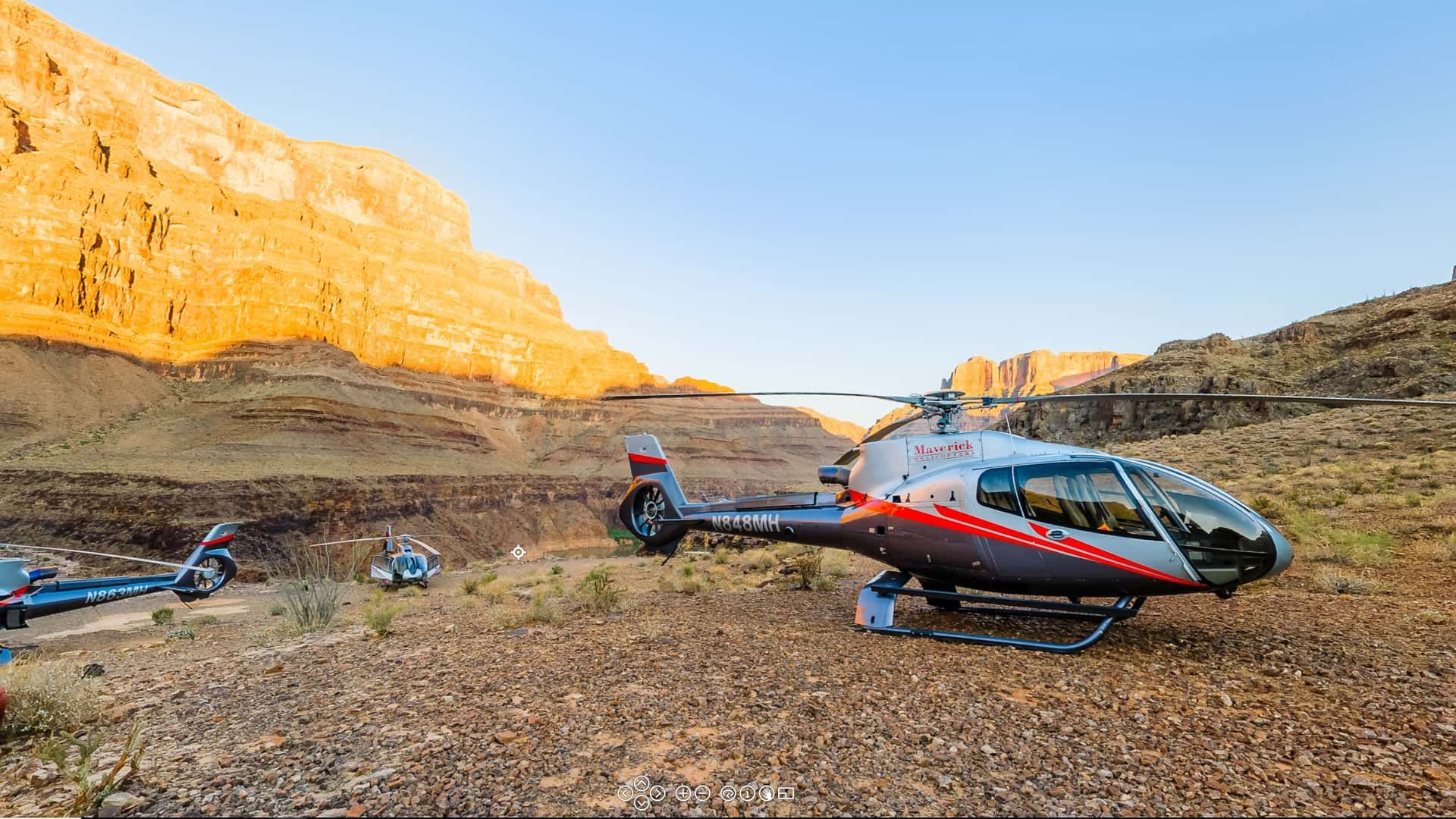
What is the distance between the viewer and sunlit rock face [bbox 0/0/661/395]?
62.5m

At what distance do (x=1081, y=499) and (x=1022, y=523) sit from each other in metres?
0.70

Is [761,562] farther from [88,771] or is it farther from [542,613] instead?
[88,771]

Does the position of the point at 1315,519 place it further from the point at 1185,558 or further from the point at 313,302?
the point at 313,302

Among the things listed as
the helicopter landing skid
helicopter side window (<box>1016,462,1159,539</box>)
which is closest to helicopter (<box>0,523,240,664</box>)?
the helicopter landing skid

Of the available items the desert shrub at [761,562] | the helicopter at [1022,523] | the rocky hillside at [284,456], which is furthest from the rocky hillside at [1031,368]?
the helicopter at [1022,523]

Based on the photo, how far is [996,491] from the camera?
23.6 ft

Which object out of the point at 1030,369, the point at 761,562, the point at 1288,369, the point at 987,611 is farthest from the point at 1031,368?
the point at 987,611

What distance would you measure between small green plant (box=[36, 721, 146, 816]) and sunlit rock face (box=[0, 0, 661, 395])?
82835mm

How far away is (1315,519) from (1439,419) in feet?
43.0

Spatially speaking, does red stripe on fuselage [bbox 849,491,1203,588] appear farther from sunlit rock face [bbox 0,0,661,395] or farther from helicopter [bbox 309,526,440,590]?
sunlit rock face [bbox 0,0,661,395]

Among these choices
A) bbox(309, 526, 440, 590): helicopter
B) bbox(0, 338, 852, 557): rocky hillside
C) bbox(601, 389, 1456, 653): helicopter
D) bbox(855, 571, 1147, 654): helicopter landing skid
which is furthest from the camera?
bbox(0, 338, 852, 557): rocky hillside

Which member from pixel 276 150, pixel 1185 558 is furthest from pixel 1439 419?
pixel 276 150

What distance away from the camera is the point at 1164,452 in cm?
2495

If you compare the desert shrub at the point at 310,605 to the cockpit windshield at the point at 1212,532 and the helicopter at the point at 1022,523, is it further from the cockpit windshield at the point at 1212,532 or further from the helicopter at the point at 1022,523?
the cockpit windshield at the point at 1212,532
